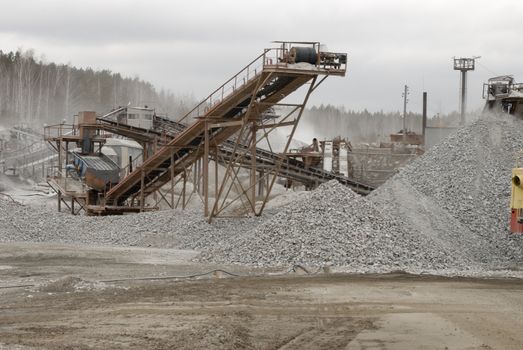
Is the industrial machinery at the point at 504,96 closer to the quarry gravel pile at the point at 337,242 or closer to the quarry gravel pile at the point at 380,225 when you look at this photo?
the quarry gravel pile at the point at 380,225

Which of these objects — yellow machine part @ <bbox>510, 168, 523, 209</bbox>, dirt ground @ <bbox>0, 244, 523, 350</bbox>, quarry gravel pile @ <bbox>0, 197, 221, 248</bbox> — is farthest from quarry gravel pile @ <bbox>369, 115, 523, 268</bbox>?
quarry gravel pile @ <bbox>0, 197, 221, 248</bbox>

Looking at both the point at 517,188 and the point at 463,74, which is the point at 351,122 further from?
the point at 517,188

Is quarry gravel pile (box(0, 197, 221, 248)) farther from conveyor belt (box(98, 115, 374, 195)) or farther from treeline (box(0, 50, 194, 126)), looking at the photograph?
treeline (box(0, 50, 194, 126))

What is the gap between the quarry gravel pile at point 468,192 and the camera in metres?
21.9

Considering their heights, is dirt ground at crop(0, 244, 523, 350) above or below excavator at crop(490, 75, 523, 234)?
below

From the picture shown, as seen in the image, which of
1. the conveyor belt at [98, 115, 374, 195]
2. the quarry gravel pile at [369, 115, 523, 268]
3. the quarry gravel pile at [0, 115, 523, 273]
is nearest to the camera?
the quarry gravel pile at [0, 115, 523, 273]

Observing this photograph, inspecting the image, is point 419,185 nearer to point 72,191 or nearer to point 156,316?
point 156,316

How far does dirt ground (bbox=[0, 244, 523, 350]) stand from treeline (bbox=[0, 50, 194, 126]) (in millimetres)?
74678

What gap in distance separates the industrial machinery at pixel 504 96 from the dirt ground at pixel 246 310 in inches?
524

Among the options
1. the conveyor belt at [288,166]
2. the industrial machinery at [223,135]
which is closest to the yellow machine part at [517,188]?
the industrial machinery at [223,135]

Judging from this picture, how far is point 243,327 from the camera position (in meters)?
11.2

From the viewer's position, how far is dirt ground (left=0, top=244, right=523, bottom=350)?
1038cm

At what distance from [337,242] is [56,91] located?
8984 centimetres

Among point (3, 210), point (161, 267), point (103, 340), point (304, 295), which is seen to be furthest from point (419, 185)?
point (103, 340)
